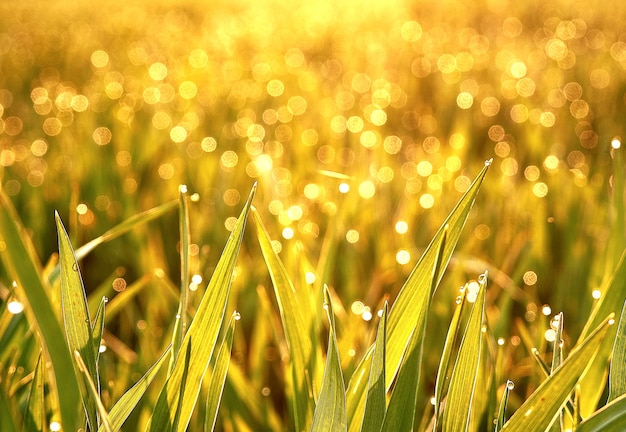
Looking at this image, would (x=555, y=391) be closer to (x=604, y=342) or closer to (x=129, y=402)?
(x=604, y=342)

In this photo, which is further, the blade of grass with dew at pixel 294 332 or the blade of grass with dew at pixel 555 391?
the blade of grass with dew at pixel 294 332

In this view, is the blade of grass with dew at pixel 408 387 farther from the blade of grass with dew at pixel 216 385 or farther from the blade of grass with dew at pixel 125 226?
the blade of grass with dew at pixel 125 226

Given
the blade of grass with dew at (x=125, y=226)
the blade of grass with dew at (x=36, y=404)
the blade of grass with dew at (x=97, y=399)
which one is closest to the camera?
the blade of grass with dew at (x=97, y=399)

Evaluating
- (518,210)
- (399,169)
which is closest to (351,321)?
(518,210)

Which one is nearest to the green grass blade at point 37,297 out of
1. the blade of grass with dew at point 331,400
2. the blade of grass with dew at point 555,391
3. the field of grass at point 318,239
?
the field of grass at point 318,239

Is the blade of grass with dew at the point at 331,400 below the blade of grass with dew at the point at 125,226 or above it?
below

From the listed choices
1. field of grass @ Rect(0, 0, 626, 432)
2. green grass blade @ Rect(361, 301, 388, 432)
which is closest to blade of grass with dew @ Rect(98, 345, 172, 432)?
field of grass @ Rect(0, 0, 626, 432)

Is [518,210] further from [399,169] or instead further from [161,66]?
[161,66]

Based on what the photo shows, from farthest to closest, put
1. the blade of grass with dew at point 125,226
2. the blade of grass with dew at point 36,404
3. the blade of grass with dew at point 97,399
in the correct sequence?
1. the blade of grass with dew at point 125,226
2. the blade of grass with dew at point 36,404
3. the blade of grass with dew at point 97,399
